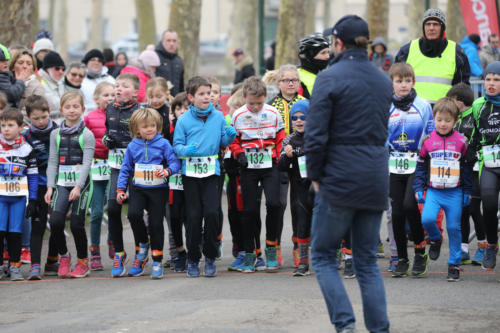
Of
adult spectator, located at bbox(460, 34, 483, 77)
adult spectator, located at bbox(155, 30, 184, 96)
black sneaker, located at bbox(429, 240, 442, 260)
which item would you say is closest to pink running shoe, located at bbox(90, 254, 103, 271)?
black sneaker, located at bbox(429, 240, 442, 260)

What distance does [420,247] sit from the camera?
351 inches

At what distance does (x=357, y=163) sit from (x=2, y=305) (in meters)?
3.75

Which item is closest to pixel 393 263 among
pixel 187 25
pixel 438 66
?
pixel 438 66

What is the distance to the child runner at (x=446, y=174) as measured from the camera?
8680mm

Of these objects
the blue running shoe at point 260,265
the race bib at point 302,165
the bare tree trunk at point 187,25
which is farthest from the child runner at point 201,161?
the bare tree trunk at point 187,25

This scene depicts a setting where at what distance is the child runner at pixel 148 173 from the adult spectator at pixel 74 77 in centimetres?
276

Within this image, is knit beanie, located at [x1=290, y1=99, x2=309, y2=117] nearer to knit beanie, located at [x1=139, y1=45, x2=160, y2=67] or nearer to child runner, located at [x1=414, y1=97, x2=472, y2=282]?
child runner, located at [x1=414, y1=97, x2=472, y2=282]

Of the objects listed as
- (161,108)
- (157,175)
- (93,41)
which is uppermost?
(93,41)

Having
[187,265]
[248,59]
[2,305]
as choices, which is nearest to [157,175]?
[187,265]

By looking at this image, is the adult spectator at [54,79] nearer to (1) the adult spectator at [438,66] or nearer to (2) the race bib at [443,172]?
(1) the adult spectator at [438,66]

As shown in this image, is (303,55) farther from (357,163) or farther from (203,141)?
(357,163)

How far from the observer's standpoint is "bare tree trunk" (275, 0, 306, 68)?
25.5 metres

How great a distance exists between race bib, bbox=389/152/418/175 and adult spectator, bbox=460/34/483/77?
7.51m

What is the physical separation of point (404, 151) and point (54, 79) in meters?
5.08
